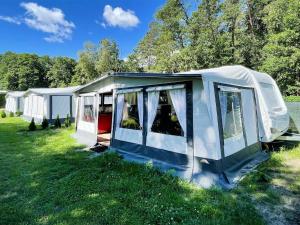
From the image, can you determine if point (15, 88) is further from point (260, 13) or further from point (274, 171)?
point (274, 171)

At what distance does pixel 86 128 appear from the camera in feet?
31.4

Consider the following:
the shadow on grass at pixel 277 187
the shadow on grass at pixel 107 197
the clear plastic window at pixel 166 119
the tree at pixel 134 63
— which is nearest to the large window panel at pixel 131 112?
the clear plastic window at pixel 166 119

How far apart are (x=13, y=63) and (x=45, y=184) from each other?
147 ft

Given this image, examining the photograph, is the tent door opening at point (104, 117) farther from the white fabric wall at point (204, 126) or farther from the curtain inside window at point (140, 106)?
the white fabric wall at point (204, 126)

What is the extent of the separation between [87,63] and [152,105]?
31.0 meters

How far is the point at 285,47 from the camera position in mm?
12469

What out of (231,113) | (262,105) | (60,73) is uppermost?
(60,73)

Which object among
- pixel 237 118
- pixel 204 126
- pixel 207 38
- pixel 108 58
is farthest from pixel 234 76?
pixel 108 58

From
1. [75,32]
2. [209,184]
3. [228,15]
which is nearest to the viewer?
[209,184]

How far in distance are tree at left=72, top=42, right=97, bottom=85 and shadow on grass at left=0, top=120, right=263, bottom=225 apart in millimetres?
30165

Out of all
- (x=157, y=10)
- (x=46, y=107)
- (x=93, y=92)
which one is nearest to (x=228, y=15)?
(x=157, y=10)

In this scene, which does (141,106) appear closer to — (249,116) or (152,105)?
(152,105)

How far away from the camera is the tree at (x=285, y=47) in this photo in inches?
474

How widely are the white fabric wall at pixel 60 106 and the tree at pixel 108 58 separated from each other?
58.1 feet
